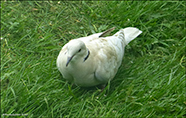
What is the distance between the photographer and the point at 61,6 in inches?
209

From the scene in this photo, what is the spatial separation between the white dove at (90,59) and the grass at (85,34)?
235 mm

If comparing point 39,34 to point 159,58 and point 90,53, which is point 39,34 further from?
point 159,58

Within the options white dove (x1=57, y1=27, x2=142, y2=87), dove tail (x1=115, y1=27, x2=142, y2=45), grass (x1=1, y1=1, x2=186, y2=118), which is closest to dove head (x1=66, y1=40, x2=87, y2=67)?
white dove (x1=57, y1=27, x2=142, y2=87)

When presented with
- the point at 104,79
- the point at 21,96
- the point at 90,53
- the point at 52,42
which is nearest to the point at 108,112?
the point at 104,79

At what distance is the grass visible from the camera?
3.69 meters

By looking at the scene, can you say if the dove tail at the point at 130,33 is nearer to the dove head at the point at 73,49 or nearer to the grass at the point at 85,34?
the grass at the point at 85,34

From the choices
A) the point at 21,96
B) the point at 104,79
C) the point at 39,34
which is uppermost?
the point at 39,34

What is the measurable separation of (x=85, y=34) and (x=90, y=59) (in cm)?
134

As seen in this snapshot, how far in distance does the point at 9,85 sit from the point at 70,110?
0.91 metres

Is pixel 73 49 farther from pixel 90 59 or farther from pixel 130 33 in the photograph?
pixel 130 33

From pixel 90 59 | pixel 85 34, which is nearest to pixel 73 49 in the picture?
pixel 90 59

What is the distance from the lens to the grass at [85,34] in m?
3.69

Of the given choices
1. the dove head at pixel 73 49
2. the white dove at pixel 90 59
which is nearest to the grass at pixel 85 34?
the white dove at pixel 90 59

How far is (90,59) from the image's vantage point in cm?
362
